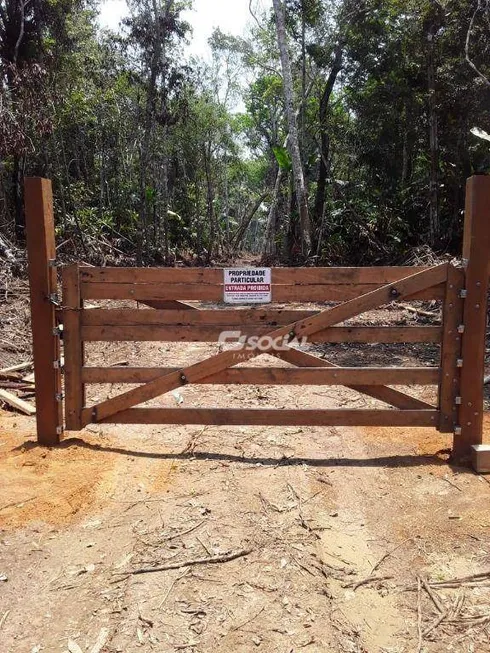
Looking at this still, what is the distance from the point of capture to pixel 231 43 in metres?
34.6

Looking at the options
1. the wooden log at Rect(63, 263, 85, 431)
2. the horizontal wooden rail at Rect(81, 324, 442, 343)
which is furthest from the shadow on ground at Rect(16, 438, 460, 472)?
the horizontal wooden rail at Rect(81, 324, 442, 343)

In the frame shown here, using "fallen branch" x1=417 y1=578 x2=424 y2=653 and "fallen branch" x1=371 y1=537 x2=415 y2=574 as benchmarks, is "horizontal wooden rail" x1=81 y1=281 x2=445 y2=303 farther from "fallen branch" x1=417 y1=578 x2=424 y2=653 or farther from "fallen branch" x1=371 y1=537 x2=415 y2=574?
"fallen branch" x1=417 y1=578 x2=424 y2=653

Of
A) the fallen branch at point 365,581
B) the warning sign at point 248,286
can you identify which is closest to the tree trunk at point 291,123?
the warning sign at point 248,286

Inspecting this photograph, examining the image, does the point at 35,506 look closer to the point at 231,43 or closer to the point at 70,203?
the point at 70,203

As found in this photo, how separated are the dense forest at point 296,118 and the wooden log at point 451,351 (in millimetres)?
12188

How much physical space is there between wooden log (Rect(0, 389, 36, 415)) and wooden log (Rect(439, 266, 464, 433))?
441cm

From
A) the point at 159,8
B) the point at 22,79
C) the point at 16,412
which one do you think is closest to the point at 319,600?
the point at 16,412

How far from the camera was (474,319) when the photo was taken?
4.42m

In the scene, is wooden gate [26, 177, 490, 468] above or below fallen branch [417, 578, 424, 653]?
above

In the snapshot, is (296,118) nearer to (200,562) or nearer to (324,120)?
(324,120)

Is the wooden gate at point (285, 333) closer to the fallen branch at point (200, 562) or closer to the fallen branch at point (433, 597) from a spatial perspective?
the fallen branch at point (200, 562)

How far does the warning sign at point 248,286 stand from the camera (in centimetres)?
455

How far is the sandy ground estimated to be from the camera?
255 cm

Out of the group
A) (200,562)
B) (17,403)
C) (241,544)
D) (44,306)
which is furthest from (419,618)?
(17,403)
